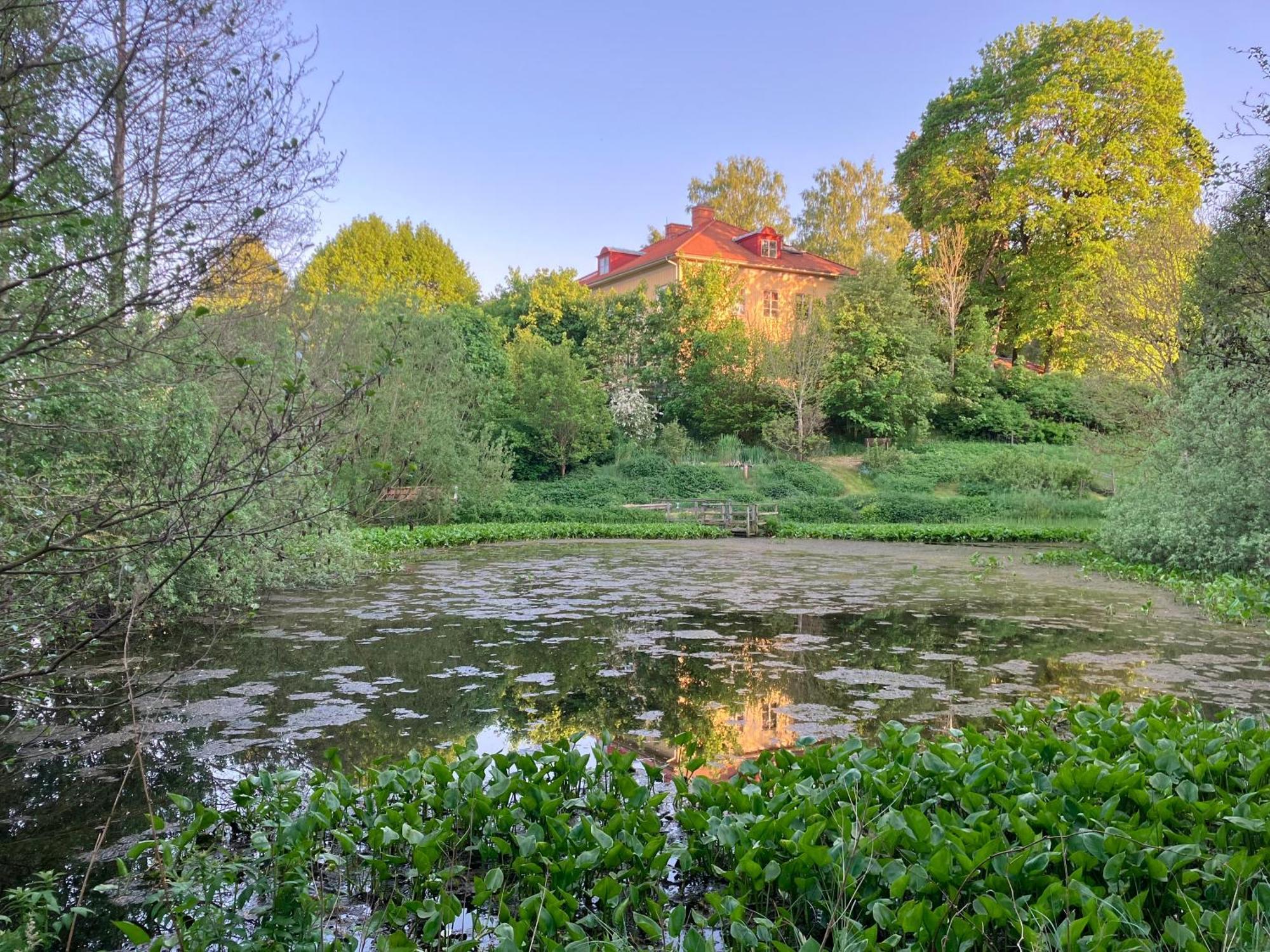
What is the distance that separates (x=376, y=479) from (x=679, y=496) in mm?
11096

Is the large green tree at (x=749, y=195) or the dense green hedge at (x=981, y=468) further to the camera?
the large green tree at (x=749, y=195)

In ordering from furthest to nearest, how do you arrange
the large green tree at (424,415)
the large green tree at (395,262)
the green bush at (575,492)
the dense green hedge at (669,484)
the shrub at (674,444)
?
the large green tree at (395,262) → the shrub at (674,444) → the dense green hedge at (669,484) → the green bush at (575,492) → the large green tree at (424,415)

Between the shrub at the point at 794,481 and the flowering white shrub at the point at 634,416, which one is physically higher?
the flowering white shrub at the point at 634,416

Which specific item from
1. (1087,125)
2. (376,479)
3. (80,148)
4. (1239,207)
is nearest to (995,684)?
(1239,207)

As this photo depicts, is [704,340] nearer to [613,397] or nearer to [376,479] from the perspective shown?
[613,397]

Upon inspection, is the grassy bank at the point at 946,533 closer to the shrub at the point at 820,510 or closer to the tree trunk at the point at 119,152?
the shrub at the point at 820,510

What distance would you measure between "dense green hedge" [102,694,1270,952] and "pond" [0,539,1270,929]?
36.8 inches

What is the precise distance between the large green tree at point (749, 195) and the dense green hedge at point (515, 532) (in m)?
30.2

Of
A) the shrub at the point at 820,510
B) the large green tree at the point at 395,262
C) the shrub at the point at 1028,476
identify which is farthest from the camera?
the large green tree at the point at 395,262

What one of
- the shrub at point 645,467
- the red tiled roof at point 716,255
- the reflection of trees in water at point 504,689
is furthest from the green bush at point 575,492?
the reflection of trees in water at point 504,689

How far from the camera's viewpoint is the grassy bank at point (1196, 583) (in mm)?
7887

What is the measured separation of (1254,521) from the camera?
1037cm

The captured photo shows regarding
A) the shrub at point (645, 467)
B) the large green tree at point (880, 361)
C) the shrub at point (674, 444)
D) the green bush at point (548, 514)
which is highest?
the large green tree at point (880, 361)

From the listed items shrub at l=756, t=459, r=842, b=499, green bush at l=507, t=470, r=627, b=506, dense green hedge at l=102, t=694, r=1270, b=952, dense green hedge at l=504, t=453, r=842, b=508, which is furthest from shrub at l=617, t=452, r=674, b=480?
dense green hedge at l=102, t=694, r=1270, b=952
